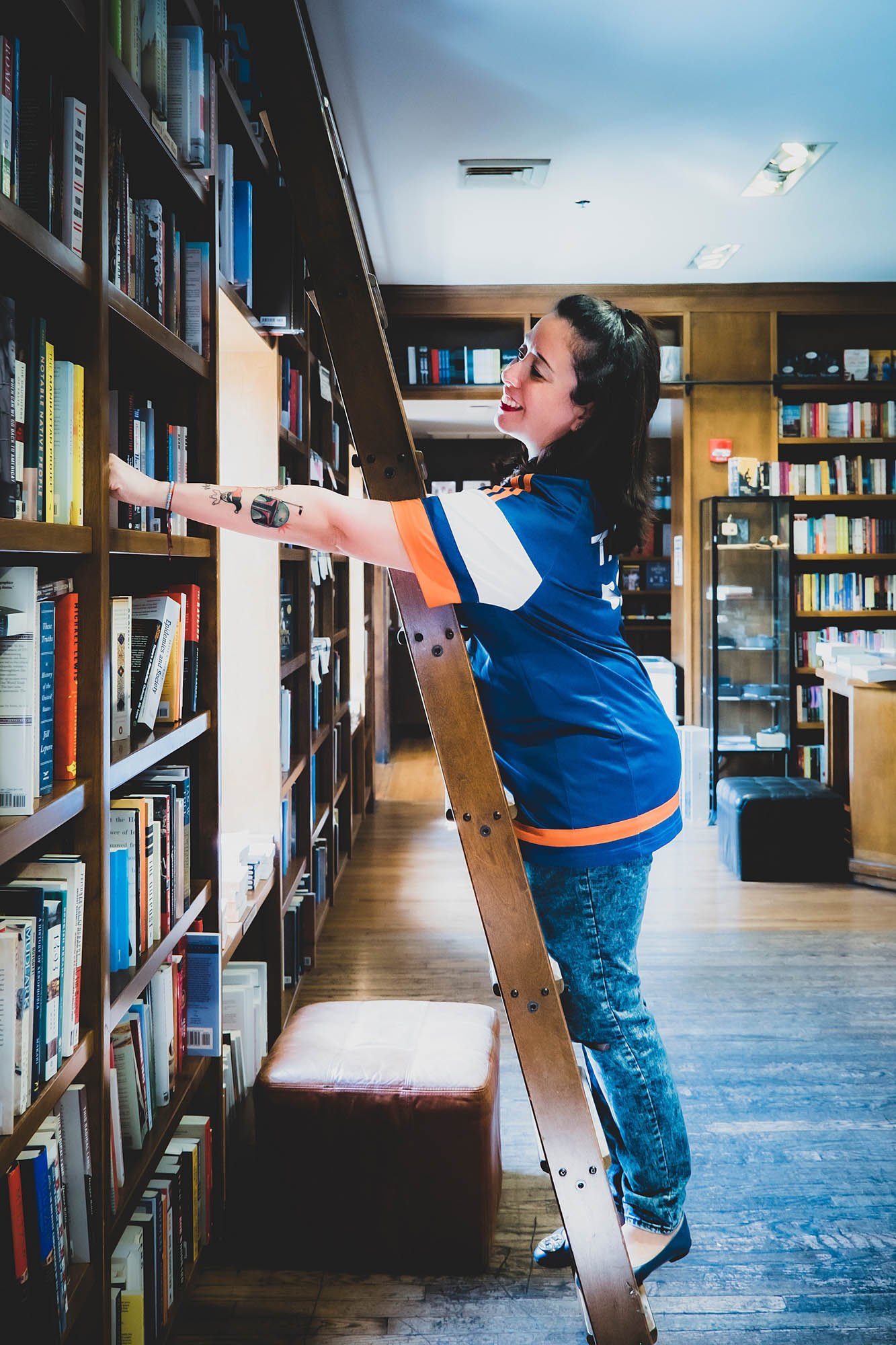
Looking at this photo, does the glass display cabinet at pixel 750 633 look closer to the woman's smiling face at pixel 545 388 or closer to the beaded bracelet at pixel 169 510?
the woman's smiling face at pixel 545 388

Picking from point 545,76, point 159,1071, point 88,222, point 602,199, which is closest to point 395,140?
point 545,76

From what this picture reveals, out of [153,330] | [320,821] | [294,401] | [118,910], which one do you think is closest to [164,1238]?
[118,910]

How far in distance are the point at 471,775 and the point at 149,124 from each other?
40.9 inches

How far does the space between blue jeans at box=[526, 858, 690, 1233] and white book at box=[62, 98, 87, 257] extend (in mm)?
1046

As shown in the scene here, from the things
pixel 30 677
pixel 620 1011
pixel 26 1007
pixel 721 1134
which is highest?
pixel 30 677

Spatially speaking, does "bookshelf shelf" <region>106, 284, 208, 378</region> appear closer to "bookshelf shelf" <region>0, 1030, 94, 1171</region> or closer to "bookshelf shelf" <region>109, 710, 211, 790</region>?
"bookshelf shelf" <region>109, 710, 211, 790</region>

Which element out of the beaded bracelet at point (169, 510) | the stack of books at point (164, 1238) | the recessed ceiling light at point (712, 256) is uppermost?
the recessed ceiling light at point (712, 256)

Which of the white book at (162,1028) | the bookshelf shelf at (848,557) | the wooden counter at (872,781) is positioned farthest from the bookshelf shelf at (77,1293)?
the bookshelf shelf at (848,557)

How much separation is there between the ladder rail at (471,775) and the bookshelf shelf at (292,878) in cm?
145

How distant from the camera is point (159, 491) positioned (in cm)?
127

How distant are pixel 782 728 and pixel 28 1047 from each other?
5.04 m

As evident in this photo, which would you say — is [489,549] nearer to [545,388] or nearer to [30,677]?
[545,388]

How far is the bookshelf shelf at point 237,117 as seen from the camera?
6.53 feet

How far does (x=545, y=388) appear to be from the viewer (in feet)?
4.83
